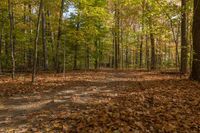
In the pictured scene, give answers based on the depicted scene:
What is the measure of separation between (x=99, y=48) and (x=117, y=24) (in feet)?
21.5

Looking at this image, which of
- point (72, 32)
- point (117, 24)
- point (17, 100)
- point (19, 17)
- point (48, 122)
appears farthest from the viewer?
point (117, 24)

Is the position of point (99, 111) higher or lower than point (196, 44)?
lower

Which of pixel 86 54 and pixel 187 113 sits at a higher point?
pixel 86 54

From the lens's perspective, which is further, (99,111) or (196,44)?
(196,44)

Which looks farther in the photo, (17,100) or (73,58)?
(73,58)

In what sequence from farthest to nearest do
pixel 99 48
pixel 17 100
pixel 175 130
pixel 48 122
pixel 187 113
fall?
pixel 99 48 < pixel 17 100 < pixel 187 113 < pixel 48 122 < pixel 175 130

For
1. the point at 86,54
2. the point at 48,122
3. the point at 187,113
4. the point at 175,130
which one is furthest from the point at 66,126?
the point at 86,54

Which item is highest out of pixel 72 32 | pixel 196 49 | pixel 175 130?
pixel 72 32

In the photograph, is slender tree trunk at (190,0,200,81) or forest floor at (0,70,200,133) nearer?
forest floor at (0,70,200,133)

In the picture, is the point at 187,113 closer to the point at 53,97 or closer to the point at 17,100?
the point at 53,97

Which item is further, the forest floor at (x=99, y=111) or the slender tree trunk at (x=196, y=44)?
the slender tree trunk at (x=196, y=44)

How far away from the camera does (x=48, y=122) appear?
7832 millimetres

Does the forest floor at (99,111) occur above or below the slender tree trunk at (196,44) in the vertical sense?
below

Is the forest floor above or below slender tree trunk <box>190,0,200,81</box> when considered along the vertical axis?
below
